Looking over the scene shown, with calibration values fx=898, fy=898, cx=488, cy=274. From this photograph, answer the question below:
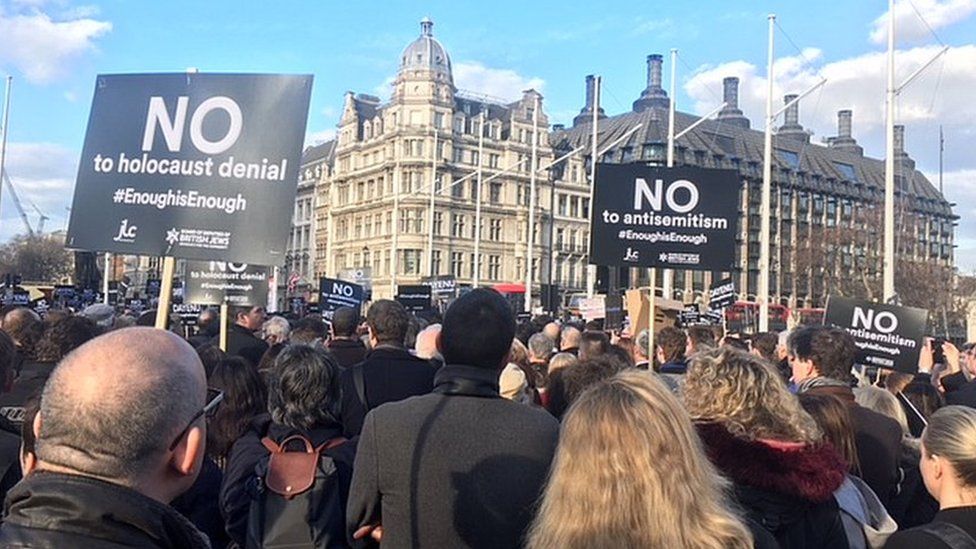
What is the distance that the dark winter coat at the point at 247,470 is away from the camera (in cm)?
395

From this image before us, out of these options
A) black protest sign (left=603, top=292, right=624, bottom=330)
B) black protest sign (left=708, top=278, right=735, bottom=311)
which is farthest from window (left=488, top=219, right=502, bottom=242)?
black protest sign (left=603, top=292, right=624, bottom=330)

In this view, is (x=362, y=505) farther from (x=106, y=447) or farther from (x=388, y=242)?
(x=388, y=242)

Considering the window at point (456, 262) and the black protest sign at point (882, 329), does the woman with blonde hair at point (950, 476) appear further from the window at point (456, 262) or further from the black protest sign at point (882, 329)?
the window at point (456, 262)

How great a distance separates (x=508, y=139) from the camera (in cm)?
8394

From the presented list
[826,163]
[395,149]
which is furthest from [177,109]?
[826,163]

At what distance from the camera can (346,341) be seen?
811 cm

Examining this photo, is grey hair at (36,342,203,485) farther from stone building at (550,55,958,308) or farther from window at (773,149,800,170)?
window at (773,149,800,170)

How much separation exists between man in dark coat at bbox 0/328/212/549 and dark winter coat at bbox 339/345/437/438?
3.56m

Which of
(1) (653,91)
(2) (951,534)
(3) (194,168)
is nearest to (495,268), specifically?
(1) (653,91)

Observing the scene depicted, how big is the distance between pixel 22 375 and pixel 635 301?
368 inches

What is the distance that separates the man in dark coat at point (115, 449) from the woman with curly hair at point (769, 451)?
1844mm

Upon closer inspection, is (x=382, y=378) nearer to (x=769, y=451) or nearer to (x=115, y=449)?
(x=769, y=451)

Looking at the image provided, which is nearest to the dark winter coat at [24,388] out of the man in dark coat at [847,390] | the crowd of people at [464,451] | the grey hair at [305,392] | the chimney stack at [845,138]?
the crowd of people at [464,451]

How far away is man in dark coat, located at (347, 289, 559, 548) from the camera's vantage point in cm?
327
